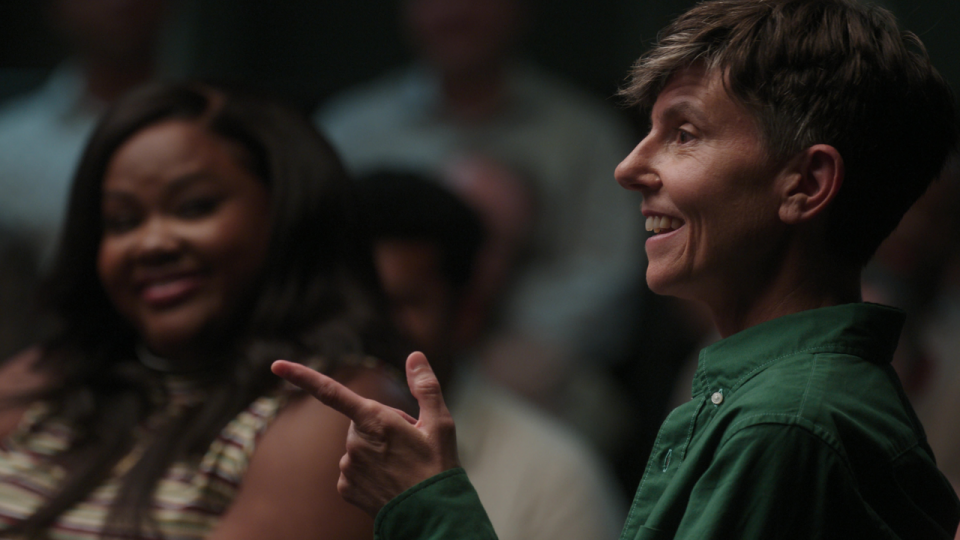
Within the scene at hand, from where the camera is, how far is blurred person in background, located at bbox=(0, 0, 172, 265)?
11.6ft

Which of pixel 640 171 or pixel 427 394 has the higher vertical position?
pixel 640 171

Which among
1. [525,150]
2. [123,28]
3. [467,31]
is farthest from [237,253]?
[123,28]

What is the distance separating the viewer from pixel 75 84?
369cm

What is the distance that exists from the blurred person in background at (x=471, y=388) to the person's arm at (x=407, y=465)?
1.15 metres

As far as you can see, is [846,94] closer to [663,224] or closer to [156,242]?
[663,224]

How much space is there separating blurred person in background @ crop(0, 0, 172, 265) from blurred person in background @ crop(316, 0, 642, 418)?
0.69m

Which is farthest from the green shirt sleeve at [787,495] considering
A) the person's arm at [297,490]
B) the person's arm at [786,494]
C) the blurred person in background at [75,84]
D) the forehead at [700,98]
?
the blurred person in background at [75,84]

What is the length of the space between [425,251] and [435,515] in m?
1.49

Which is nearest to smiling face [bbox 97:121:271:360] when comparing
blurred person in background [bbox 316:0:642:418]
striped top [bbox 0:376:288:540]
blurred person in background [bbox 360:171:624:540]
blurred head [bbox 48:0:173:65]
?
striped top [bbox 0:376:288:540]

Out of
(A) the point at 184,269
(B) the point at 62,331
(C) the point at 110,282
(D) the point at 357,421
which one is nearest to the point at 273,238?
(A) the point at 184,269

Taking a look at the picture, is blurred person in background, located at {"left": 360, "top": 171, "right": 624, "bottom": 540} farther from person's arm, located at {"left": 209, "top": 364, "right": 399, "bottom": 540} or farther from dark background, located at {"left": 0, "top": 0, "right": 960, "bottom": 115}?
dark background, located at {"left": 0, "top": 0, "right": 960, "bottom": 115}

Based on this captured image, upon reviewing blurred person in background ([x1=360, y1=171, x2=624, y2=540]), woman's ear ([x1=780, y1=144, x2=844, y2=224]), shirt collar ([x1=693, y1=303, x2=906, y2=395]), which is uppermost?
woman's ear ([x1=780, y1=144, x2=844, y2=224])

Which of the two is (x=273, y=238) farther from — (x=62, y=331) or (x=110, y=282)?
(x=62, y=331)

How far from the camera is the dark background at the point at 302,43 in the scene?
11.1ft
